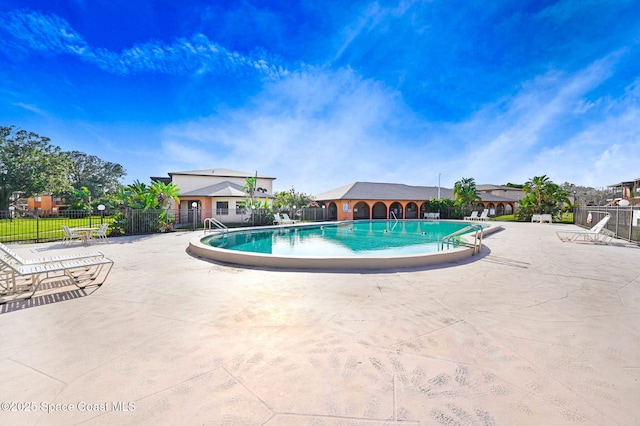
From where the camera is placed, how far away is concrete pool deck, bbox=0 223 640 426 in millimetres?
2330

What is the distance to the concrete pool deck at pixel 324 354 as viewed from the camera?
233 centimetres

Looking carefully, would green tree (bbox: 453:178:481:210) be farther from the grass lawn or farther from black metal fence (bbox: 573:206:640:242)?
the grass lawn

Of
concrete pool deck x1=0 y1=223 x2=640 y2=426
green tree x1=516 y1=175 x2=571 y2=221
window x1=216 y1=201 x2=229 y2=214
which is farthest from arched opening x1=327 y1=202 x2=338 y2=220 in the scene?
concrete pool deck x1=0 y1=223 x2=640 y2=426

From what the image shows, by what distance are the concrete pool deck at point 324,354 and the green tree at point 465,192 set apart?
3332 cm

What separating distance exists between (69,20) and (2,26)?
235cm

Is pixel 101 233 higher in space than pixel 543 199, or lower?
lower

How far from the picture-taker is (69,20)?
11617mm

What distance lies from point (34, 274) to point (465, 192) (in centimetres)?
4032

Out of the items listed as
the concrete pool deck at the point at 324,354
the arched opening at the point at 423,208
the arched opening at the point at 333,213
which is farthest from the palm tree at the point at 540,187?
the concrete pool deck at the point at 324,354

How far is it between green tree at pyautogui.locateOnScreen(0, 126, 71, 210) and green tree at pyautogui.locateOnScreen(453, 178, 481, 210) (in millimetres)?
56658

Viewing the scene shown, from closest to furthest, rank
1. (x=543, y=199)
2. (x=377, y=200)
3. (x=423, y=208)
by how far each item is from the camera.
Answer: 1. (x=543, y=199)
2. (x=377, y=200)
3. (x=423, y=208)

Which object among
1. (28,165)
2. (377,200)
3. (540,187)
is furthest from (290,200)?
(28,165)

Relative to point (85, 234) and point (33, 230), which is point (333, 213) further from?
point (33, 230)

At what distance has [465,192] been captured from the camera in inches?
1443
